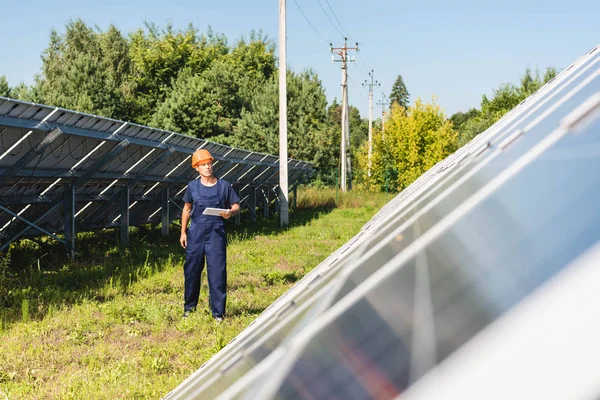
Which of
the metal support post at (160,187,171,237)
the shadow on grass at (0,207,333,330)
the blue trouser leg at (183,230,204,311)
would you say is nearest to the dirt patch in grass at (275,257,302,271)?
the shadow on grass at (0,207,333,330)

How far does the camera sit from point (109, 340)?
6145 mm

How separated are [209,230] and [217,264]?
0.32 meters

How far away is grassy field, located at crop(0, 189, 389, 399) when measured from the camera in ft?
16.2

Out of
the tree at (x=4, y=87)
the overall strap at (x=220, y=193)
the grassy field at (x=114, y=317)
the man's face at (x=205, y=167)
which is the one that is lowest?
the grassy field at (x=114, y=317)

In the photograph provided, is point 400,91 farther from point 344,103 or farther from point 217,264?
point 217,264

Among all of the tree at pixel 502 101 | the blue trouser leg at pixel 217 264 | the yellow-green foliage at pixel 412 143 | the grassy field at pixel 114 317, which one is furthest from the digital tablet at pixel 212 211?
the tree at pixel 502 101

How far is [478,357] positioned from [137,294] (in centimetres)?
780

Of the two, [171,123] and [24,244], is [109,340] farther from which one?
[171,123]

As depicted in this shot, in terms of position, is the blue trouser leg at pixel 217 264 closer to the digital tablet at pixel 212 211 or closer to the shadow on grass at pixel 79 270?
the digital tablet at pixel 212 211

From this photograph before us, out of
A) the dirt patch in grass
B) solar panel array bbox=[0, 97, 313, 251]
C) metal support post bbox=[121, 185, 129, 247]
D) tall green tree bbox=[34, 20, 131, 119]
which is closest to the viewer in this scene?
solar panel array bbox=[0, 97, 313, 251]

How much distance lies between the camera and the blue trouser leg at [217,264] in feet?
21.4

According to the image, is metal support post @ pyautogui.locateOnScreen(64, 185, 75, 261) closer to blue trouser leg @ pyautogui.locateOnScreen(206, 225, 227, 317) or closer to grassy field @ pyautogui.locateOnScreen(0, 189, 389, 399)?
grassy field @ pyautogui.locateOnScreen(0, 189, 389, 399)

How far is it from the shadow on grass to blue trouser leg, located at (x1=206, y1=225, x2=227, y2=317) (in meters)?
0.68

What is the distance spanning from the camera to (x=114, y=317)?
22.7ft
